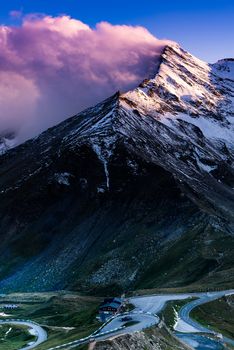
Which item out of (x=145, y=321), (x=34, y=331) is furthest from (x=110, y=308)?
(x=34, y=331)

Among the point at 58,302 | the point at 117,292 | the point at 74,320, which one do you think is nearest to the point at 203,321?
the point at 74,320

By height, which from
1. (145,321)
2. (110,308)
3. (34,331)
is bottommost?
(145,321)

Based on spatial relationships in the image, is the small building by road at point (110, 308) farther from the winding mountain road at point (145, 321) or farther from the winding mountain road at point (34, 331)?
the winding mountain road at point (34, 331)

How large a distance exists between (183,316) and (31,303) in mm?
89662

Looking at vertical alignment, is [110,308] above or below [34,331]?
below

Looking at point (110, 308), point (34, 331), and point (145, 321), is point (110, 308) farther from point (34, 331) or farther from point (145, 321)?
point (34, 331)

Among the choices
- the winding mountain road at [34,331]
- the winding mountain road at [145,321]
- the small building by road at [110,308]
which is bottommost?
the winding mountain road at [145,321]

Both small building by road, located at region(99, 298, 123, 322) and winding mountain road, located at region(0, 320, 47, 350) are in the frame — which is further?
small building by road, located at region(99, 298, 123, 322)

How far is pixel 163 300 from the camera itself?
410 feet

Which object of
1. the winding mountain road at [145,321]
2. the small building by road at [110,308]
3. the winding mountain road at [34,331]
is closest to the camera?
the winding mountain road at [145,321]

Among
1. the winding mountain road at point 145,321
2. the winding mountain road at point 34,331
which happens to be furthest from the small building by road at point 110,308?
the winding mountain road at point 34,331

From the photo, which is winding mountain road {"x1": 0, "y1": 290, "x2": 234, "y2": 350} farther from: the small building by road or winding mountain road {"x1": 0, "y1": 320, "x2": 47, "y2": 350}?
the small building by road

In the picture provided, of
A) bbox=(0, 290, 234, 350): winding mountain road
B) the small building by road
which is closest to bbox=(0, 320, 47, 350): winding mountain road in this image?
bbox=(0, 290, 234, 350): winding mountain road

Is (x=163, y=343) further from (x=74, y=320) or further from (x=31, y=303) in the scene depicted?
(x=31, y=303)
